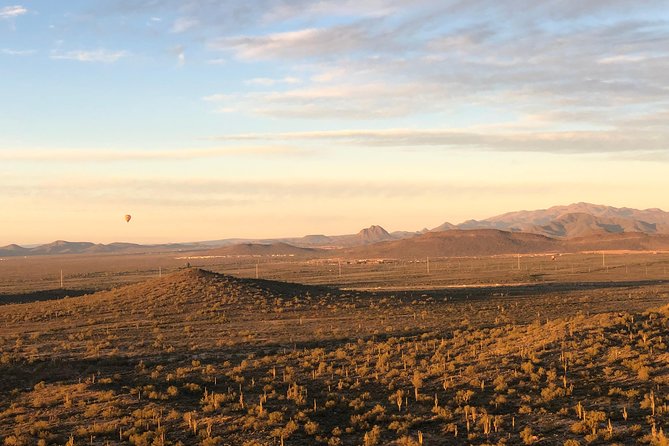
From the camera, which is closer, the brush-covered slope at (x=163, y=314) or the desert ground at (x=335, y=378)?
the desert ground at (x=335, y=378)

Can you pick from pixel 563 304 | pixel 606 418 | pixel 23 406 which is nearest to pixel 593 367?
pixel 606 418

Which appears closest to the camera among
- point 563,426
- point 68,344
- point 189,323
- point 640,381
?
point 563,426

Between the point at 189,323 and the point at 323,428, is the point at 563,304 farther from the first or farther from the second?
the point at 323,428

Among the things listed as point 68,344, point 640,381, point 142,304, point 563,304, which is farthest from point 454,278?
point 640,381

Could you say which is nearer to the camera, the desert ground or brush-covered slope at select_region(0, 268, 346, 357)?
the desert ground

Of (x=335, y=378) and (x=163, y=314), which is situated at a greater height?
(x=163, y=314)

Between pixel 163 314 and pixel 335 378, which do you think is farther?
pixel 163 314

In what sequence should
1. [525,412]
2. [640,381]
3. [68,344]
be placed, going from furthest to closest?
[68,344] < [640,381] < [525,412]

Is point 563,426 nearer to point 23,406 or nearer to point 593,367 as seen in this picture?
point 593,367

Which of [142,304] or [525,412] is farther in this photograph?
[142,304]
